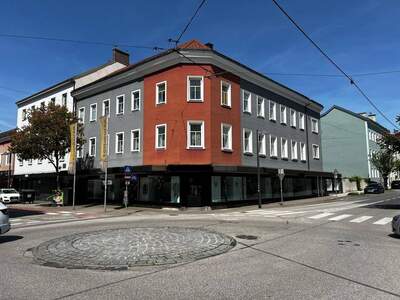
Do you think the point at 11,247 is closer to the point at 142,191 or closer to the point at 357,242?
the point at 357,242

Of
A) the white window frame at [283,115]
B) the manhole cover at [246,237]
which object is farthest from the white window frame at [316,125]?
the manhole cover at [246,237]

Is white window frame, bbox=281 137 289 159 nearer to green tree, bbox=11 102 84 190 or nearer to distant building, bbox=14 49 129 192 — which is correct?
distant building, bbox=14 49 129 192

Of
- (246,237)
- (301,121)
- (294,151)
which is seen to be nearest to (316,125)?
(301,121)

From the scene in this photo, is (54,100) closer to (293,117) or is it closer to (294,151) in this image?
(293,117)

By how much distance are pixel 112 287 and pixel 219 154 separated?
21.5 m

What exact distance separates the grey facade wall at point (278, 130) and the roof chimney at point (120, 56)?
16.6 m

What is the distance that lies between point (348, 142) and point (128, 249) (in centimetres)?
5977

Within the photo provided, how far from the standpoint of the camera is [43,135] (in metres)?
29.9

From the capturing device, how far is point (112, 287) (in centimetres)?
651

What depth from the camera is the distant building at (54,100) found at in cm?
3825

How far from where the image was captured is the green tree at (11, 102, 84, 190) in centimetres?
2977

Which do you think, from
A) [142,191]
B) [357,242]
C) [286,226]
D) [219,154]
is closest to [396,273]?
[357,242]

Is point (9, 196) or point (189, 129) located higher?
point (189, 129)

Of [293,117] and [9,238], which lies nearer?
[9,238]
